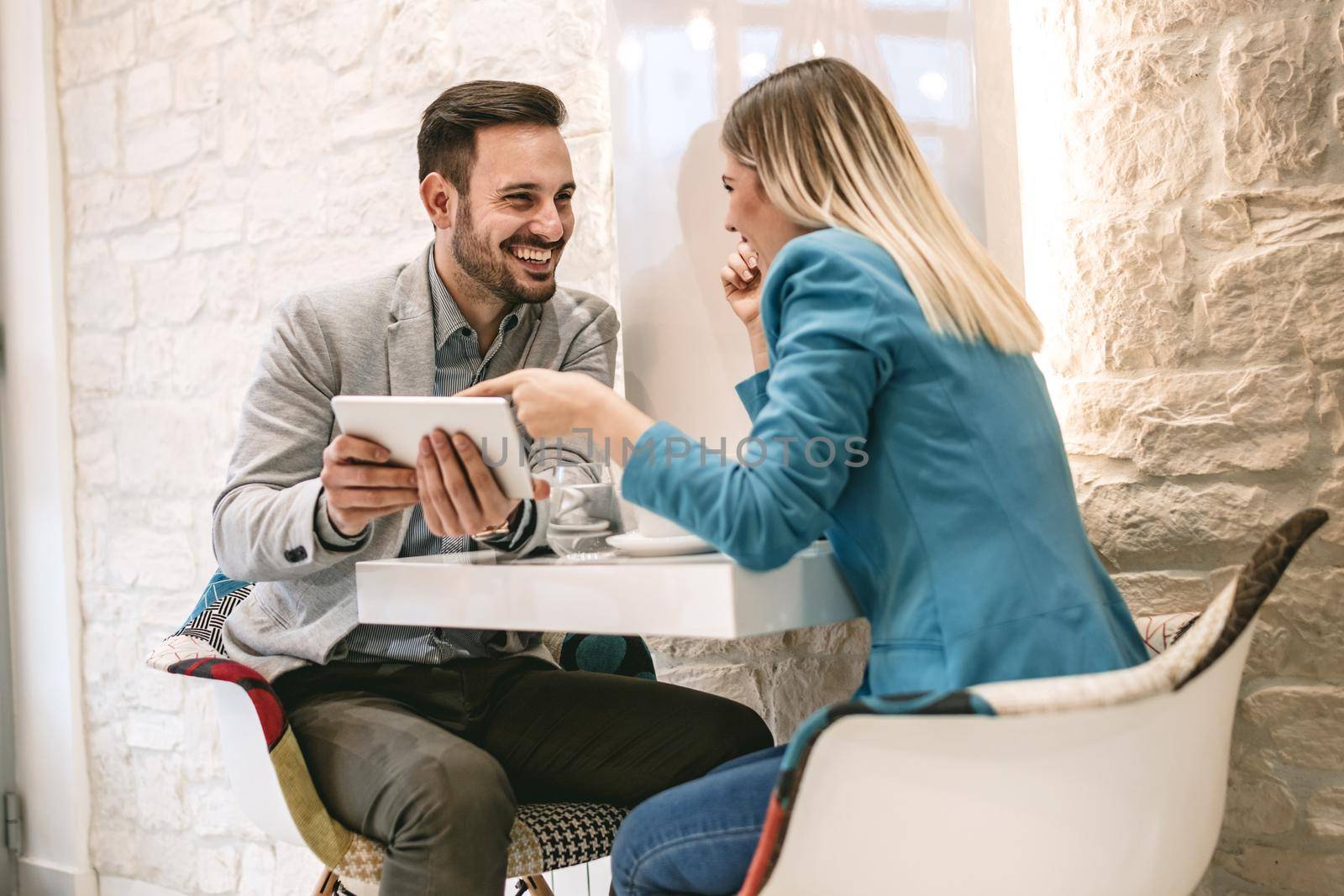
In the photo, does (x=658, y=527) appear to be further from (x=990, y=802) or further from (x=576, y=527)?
(x=990, y=802)

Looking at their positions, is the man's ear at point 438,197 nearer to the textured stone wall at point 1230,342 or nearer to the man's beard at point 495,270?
the man's beard at point 495,270

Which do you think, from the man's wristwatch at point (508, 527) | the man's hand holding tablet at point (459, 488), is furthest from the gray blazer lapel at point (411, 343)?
the man's hand holding tablet at point (459, 488)

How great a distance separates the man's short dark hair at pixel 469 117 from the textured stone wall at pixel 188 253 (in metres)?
0.37

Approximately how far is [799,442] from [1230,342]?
910mm

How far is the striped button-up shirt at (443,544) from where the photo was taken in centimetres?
189

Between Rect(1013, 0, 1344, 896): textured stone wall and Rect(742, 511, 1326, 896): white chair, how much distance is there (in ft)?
2.30

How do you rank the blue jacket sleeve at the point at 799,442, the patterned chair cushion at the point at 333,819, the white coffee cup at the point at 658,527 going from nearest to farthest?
the blue jacket sleeve at the point at 799,442
the white coffee cup at the point at 658,527
the patterned chair cushion at the point at 333,819

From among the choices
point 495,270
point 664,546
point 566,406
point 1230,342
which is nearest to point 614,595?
point 664,546

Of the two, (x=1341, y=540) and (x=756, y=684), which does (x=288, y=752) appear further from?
(x=1341, y=540)

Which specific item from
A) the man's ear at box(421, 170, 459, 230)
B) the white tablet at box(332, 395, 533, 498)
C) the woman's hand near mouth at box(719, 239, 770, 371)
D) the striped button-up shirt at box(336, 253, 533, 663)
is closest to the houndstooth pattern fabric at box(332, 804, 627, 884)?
the striped button-up shirt at box(336, 253, 533, 663)

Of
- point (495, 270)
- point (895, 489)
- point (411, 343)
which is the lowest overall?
point (895, 489)

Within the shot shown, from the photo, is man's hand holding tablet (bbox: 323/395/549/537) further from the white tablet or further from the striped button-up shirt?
the striped button-up shirt

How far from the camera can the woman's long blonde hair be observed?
144 cm

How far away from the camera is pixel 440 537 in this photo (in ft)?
6.44
